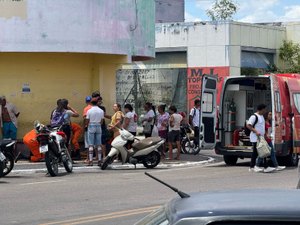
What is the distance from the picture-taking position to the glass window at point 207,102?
68.0 feet

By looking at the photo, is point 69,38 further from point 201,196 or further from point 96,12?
point 201,196

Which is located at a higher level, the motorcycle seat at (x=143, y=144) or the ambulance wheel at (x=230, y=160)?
the motorcycle seat at (x=143, y=144)

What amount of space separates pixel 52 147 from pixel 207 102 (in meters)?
5.36

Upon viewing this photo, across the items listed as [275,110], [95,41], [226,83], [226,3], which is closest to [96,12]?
[95,41]

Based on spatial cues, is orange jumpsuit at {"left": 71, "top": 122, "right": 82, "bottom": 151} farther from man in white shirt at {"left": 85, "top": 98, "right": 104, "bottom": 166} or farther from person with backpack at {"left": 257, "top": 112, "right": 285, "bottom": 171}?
person with backpack at {"left": 257, "top": 112, "right": 285, "bottom": 171}

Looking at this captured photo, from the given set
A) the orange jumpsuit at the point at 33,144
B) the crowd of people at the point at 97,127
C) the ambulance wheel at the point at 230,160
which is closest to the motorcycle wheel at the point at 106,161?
the crowd of people at the point at 97,127

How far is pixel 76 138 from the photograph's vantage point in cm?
2088

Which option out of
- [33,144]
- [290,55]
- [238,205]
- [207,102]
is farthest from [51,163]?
[290,55]

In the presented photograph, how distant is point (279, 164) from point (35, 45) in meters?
7.43

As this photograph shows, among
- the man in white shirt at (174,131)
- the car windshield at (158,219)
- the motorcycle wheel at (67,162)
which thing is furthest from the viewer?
the man in white shirt at (174,131)

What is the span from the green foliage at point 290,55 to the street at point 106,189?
57.8ft

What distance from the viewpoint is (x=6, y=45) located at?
19969 mm

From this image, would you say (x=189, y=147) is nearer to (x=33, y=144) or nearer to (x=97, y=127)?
(x=97, y=127)

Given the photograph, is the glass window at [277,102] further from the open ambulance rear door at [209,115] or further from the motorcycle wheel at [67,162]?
the motorcycle wheel at [67,162]
